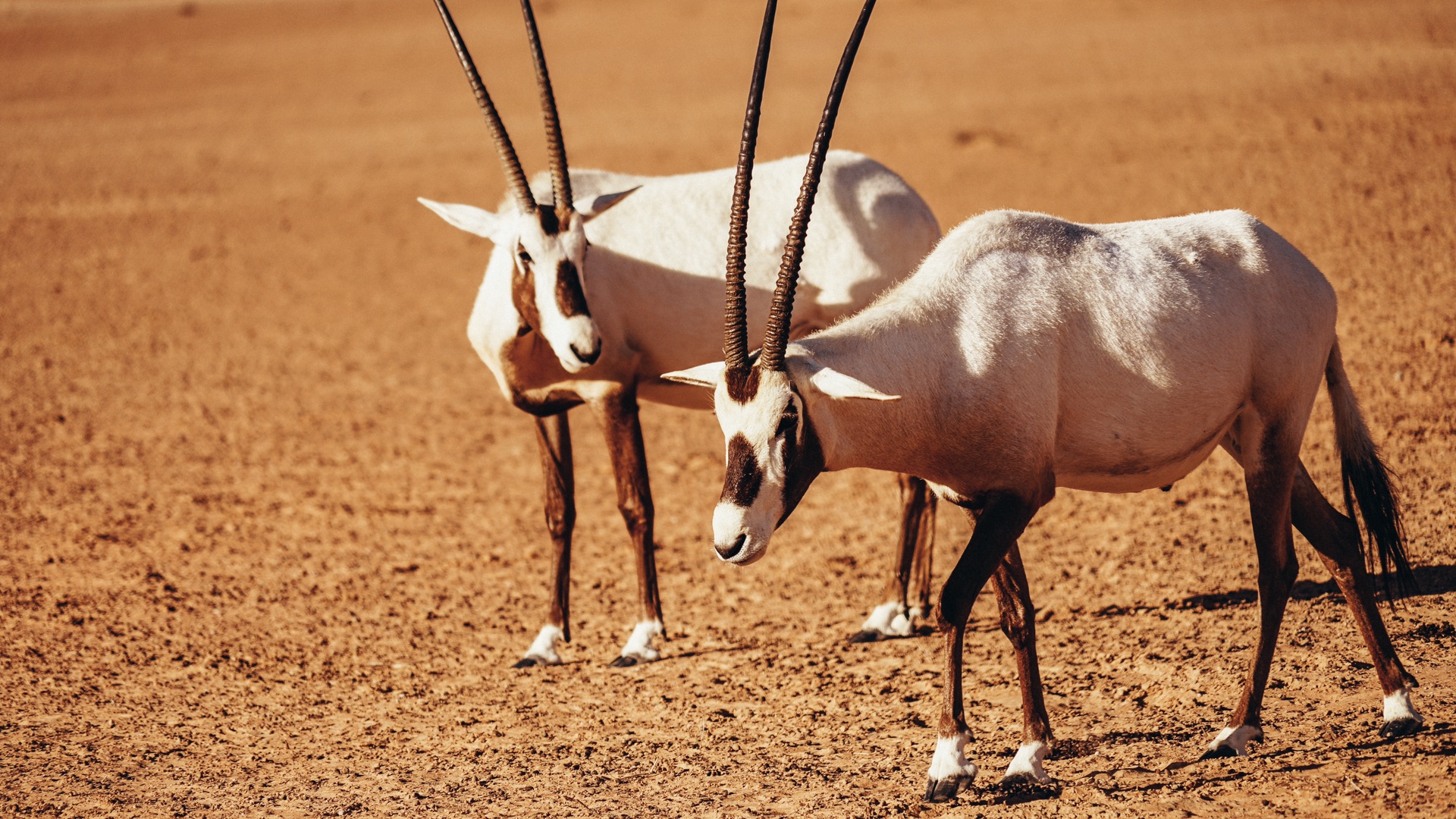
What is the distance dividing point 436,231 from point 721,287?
10.8 m

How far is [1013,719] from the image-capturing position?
554 centimetres

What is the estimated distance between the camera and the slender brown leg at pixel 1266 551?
4.89 meters

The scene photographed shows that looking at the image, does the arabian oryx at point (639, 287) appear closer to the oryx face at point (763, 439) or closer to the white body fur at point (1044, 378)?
the white body fur at point (1044, 378)

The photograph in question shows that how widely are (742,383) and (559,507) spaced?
283 centimetres

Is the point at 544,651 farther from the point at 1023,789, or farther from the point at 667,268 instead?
the point at 1023,789

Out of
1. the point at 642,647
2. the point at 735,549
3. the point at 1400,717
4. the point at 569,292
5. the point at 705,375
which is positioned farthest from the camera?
the point at 642,647

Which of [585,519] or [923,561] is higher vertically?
[923,561]

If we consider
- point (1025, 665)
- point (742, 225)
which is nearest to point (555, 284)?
point (742, 225)

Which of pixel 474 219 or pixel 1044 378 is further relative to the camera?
pixel 474 219

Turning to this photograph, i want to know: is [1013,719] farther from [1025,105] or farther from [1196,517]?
[1025,105]

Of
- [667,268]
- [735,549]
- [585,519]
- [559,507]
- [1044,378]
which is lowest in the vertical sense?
[585,519]

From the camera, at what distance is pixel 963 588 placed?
456 centimetres

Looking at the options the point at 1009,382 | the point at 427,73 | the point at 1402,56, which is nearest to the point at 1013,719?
the point at 1009,382

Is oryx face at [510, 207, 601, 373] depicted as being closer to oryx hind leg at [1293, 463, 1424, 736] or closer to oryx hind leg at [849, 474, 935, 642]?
oryx hind leg at [849, 474, 935, 642]
